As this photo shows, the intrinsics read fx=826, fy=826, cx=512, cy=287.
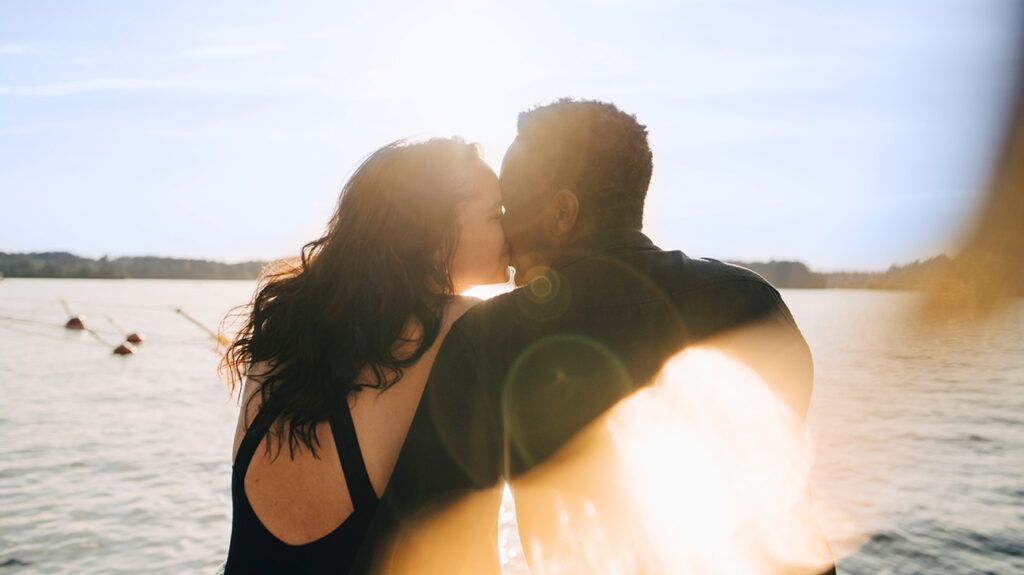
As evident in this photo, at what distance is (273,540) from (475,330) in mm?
963

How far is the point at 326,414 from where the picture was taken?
2281 mm

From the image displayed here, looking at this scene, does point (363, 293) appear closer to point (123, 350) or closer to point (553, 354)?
point (553, 354)

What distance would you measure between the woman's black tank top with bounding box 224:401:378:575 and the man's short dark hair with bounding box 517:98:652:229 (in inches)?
34.2

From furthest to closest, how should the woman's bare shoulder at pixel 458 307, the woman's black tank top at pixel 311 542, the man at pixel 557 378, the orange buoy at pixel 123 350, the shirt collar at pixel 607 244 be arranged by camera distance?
the orange buoy at pixel 123 350 < the woman's bare shoulder at pixel 458 307 < the woman's black tank top at pixel 311 542 < the shirt collar at pixel 607 244 < the man at pixel 557 378

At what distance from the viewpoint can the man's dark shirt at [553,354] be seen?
5.85ft

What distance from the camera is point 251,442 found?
2383 mm

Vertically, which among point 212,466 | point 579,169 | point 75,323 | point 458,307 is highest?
point 579,169

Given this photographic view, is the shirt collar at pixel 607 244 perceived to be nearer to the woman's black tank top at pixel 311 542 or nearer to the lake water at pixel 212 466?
the woman's black tank top at pixel 311 542

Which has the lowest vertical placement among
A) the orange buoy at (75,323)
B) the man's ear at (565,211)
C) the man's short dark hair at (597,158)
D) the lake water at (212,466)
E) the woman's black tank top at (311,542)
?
the lake water at (212,466)

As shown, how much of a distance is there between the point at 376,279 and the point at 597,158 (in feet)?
2.71

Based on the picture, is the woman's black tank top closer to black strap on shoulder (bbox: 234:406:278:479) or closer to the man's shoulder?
black strap on shoulder (bbox: 234:406:278:479)

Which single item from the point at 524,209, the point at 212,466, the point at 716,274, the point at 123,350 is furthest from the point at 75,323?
the point at 716,274

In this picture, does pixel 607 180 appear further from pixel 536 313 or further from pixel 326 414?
pixel 326 414

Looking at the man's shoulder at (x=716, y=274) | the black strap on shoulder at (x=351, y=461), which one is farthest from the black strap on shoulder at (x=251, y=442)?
the man's shoulder at (x=716, y=274)
